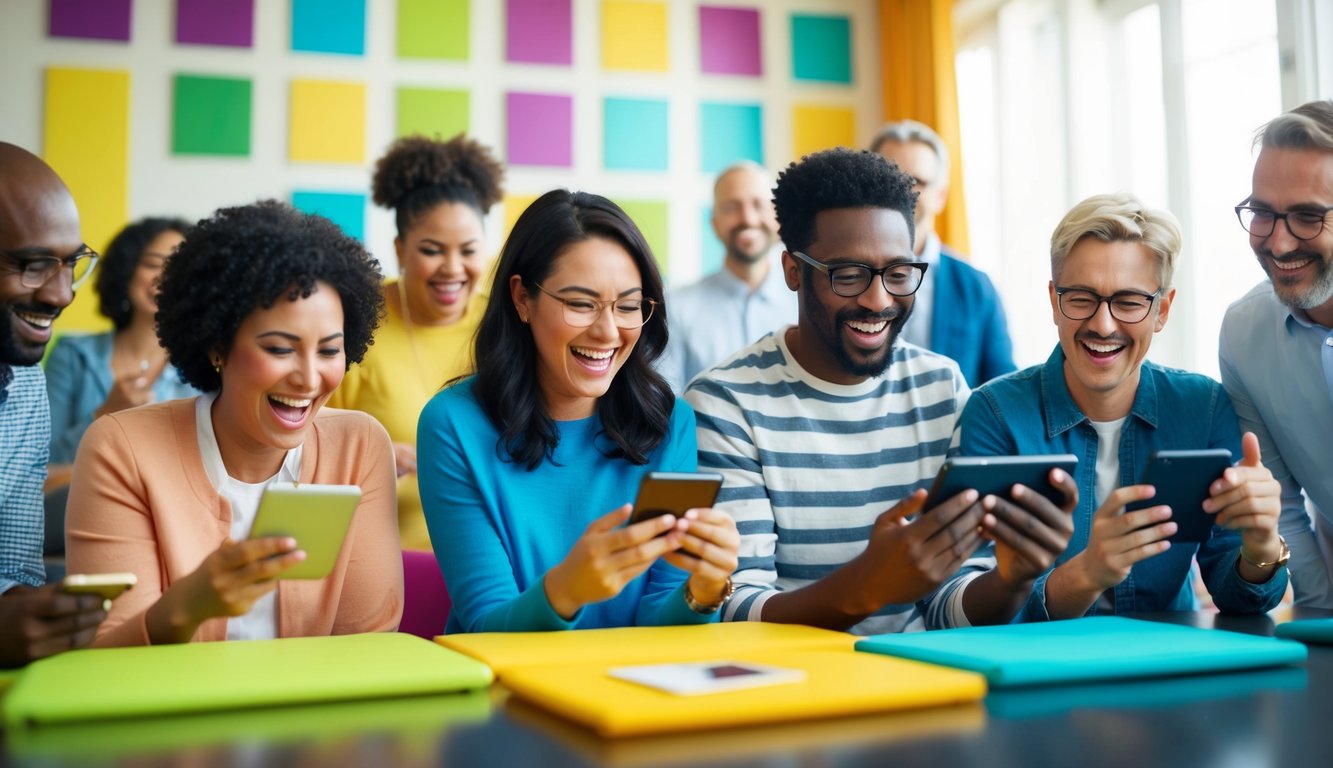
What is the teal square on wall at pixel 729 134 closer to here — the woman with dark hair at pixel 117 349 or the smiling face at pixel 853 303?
the woman with dark hair at pixel 117 349

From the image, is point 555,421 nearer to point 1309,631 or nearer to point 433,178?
point 1309,631

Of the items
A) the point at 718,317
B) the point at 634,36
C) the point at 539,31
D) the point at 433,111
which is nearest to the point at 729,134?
the point at 634,36

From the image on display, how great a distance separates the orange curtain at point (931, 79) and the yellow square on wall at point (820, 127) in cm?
26

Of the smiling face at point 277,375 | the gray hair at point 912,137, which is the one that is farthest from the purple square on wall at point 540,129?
the smiling face at point 277,375

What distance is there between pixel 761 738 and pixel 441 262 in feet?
8.27

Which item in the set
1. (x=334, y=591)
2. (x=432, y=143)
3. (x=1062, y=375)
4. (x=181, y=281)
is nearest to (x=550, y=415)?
(x=334, y=591)

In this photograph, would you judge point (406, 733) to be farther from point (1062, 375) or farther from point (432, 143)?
point (432, 143)

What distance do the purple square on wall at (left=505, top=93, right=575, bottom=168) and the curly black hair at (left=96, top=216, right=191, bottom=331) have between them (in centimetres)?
190

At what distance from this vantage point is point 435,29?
583 centimetres

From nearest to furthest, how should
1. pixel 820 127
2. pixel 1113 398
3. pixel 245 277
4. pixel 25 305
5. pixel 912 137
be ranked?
pixel 245 277 < pixel 25 305 < pixel 1113 398 < pixel 912 137 < pixel 820 127

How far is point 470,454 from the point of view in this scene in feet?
6.72

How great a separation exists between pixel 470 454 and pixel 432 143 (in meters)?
1.94

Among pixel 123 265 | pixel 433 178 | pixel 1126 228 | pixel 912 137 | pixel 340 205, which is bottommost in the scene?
pixel 1126 228

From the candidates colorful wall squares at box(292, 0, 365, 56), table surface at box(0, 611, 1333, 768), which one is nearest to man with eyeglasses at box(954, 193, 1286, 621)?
table surface at box(0, 611, 1333, 768)
